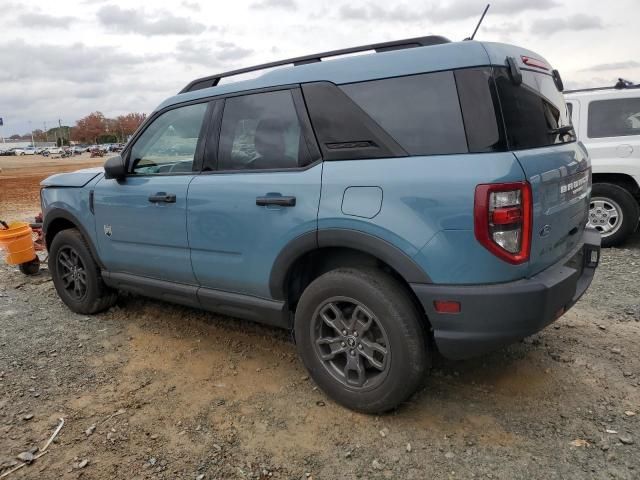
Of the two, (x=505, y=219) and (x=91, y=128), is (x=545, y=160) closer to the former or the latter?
(x=505, y=219)

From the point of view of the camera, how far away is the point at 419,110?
259cm

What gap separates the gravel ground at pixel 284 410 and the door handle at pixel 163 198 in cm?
115

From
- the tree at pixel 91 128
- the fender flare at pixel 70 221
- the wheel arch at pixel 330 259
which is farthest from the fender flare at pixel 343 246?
the tree at pixel 91 128

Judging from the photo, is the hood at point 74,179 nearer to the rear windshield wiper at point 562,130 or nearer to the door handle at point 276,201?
the door handle at point 276,201

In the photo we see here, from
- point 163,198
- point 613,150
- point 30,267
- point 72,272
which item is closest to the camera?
point 163,198

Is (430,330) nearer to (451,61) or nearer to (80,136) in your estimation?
(451,61)

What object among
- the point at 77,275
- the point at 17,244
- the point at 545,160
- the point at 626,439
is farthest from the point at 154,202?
the point at 626,439

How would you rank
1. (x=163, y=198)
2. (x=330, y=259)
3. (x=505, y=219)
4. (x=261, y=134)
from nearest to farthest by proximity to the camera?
(x=505, y=219)
(x=330, y=259)
(x=261, y=134)
(x=163, y=198)

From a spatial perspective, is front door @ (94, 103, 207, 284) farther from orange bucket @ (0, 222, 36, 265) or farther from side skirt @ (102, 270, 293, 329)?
orange bucket @ (0, 222, 36, 265)

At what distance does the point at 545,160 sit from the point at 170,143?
258 cm

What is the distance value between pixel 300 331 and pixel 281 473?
0.82m

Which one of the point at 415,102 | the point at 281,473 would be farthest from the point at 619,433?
the point at 415,102

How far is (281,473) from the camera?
8.20 ft

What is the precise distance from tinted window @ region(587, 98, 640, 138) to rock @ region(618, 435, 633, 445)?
4.85m
